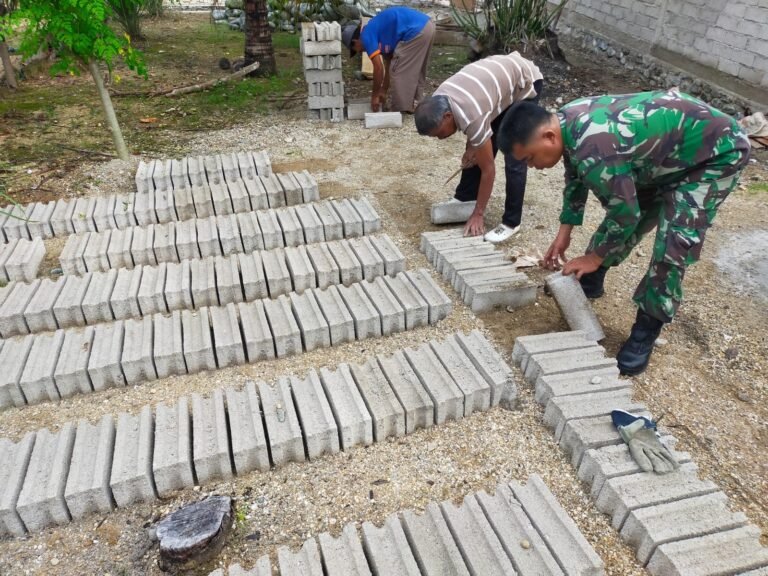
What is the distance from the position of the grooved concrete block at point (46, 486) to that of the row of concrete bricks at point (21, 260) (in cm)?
196

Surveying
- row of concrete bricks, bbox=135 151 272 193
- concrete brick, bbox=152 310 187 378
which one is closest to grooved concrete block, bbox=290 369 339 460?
concrete brick, bbox=152 310 187 378

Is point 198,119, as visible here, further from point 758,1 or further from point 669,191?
point 758,1

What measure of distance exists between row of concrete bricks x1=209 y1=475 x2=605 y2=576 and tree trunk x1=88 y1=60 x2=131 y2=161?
5137 mm

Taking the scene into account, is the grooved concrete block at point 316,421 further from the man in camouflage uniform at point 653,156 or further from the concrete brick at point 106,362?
the man in camouflage uniform at point 653,156

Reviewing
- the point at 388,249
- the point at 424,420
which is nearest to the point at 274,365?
the point at 424,420

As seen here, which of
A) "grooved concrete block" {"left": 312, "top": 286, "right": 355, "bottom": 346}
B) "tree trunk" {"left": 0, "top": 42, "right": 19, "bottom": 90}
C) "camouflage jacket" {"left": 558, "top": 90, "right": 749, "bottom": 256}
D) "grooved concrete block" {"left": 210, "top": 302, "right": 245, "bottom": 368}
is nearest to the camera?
"camouflage jacket" {"left": 558, "top": 90, "right": 749, "bottom": 256}

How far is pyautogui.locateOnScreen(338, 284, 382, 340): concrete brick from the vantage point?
3.36 metres

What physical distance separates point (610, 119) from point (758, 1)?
5938 mm

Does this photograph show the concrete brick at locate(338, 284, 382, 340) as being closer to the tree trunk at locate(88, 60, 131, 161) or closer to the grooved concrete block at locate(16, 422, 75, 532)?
the grooved concrete block at locate(16, 422, 75, 532)

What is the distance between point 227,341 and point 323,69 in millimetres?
4959

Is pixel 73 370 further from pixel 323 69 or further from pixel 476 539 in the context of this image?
pixel 323 69

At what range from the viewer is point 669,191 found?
2.87 m

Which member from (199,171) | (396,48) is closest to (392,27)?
(396,48)

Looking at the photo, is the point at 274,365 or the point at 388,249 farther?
the point at 388,249
